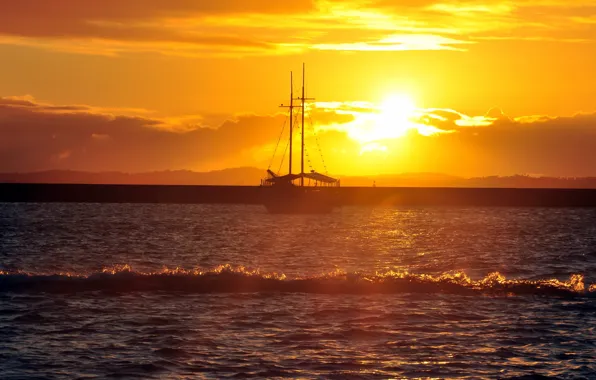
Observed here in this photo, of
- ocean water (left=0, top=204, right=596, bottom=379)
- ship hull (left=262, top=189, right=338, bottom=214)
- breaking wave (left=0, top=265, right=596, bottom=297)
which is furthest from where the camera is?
ship hull (left=262, top=189, right=338, bottom=214)

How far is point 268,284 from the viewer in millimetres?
38594

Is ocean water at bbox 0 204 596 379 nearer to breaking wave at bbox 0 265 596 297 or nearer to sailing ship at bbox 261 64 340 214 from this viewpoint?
breaking wave at bbox 0 265 596 297

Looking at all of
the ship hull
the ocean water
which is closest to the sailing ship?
the ship hull

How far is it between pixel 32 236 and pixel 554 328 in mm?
54783

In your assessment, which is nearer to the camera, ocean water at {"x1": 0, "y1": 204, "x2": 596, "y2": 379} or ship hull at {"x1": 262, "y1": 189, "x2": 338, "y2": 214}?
ocean water at {"x1": 0, "y1": 204, "x2": 596, "y2": 379}

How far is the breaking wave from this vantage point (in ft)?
123

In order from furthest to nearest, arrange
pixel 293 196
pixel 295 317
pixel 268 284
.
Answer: pixel 293 196 < pixel 268 284 < pixel 295 317

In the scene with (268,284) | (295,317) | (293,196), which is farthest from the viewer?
(293,196)

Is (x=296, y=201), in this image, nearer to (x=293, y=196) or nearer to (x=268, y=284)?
(x=293, y=196)

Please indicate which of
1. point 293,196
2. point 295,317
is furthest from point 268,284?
point 293,196

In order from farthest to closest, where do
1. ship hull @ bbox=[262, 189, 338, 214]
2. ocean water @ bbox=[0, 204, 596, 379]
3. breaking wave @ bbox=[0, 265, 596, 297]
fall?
ship hull @ bbox=[262, 189, 338, 214] < breaking wave @ bbox=[0, 265, 596, 297] < ocean water @ bbox=[0, 204, 596, 379]

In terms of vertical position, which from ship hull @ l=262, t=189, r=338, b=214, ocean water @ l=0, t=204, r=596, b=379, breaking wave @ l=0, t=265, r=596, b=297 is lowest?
ocean water @ l=0, t=204, r=596, b=379

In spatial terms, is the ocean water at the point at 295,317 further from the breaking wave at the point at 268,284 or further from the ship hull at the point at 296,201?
the ship hull at the point at 296,201

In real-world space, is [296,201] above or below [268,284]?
above
